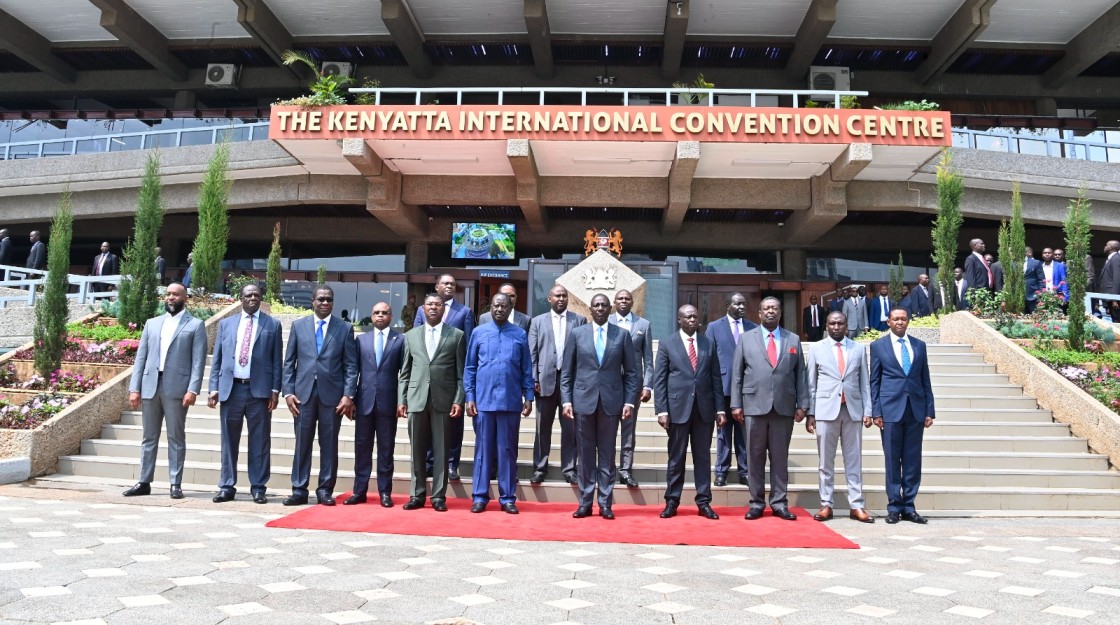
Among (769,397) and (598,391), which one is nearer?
(598,391)

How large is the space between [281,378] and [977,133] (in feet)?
52.8

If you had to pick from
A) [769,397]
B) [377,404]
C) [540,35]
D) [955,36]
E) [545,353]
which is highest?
[540,35]

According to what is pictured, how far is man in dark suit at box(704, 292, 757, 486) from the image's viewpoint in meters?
6.59

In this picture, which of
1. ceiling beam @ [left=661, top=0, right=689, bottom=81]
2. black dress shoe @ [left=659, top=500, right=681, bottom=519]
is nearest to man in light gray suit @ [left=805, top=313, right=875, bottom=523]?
black dress shoe @ [left=659, top=500, right=681, bottom=519]

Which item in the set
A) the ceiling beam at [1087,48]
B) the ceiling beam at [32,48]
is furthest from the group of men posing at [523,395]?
the ceiling beam at [32,48]

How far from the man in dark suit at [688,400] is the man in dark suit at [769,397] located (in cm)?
21

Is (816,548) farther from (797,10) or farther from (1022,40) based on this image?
(1022,40)

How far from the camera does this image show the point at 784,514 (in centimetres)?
583

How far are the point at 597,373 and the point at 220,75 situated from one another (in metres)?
21.5

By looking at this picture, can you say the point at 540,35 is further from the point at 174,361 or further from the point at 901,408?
the point at 901,408

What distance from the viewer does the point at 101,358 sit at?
935 centimetres

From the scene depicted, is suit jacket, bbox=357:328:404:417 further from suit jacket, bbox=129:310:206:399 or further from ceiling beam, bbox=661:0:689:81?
ceiling beam, bbox=661:0:689:81

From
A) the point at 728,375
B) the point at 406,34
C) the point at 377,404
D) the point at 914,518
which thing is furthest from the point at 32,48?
the point at 914,518

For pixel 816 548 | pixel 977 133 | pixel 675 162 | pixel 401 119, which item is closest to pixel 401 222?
pixel 401 119
